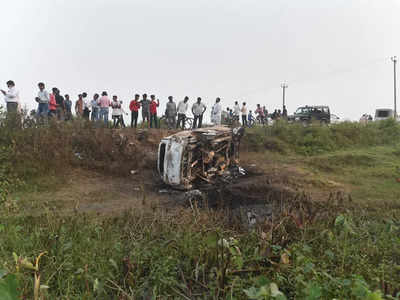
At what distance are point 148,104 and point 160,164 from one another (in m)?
7.11

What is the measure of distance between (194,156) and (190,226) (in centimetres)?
686

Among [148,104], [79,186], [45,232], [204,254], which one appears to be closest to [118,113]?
[148,104]

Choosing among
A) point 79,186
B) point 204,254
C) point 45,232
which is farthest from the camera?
point 79,186

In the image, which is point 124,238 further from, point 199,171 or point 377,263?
point 199,171

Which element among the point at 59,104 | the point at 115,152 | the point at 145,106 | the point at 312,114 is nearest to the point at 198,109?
the point at 145,106

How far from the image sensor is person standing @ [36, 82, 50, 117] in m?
12.7

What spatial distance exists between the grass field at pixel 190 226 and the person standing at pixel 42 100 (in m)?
1.13

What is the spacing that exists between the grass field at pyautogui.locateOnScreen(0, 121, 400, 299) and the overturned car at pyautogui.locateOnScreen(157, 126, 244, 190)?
83 cm

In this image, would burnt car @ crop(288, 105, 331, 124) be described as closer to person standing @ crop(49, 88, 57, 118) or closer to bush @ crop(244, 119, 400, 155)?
bush @ crop(244, 119, 400, 155)

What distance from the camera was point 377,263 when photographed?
3.41 m

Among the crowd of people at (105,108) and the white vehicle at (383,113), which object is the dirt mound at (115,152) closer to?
the crowd of people at (105,108)

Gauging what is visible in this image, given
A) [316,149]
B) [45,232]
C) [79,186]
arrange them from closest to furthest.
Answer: [45,232] < [79,186] < [316,149]

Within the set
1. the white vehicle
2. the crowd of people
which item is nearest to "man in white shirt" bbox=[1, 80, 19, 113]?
the crowd of people

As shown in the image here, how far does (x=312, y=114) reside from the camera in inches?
990
